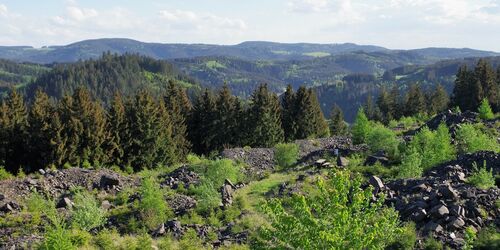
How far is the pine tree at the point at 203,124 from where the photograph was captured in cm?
6323

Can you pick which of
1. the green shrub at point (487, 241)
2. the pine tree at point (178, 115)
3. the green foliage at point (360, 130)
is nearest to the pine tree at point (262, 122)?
the pine tree at point (178, 115)

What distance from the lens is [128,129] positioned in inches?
2047

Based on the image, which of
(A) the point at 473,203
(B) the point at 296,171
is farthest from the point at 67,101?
(A) the point at 473,203

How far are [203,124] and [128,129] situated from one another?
14.3 m

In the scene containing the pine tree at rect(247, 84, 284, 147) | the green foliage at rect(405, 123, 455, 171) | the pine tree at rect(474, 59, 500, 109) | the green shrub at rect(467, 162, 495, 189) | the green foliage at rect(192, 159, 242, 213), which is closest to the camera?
the green shrub at rect(467, 162, 495, 189)

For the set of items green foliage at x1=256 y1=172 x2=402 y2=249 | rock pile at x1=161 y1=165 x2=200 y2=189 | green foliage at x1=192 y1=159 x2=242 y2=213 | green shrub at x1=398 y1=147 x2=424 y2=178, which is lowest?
rock pile at x1=161 y1=165 x2=200 y2=189

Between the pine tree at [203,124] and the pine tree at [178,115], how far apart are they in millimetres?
1371

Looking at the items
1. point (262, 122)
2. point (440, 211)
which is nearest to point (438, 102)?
point (262, 122)

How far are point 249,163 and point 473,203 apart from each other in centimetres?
2422

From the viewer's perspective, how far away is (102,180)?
107 ft

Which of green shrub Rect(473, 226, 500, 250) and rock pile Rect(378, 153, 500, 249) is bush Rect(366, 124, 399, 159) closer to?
rock pile Rect(378, 153, 500, 249)

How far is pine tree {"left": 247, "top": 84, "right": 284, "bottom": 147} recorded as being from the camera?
62.8 m

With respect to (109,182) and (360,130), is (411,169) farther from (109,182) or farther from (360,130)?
(109,182)

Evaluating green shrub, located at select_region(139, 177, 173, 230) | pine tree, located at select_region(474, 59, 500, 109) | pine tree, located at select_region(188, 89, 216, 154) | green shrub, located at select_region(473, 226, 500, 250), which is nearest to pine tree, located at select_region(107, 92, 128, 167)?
pine tree, located at select_region(188, 89, 216, 154)
